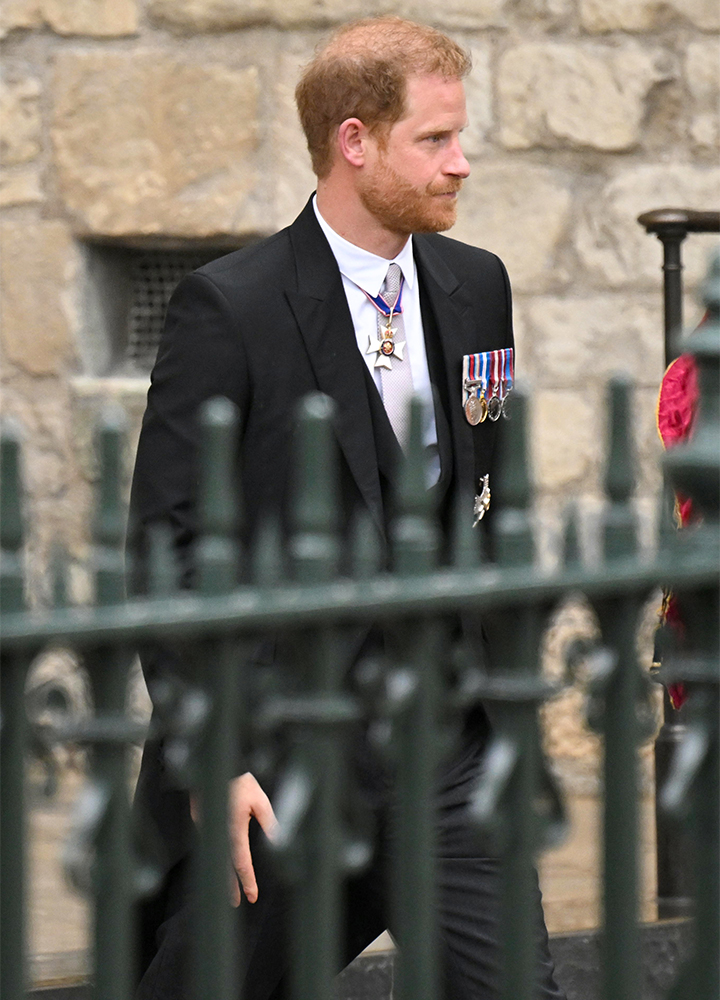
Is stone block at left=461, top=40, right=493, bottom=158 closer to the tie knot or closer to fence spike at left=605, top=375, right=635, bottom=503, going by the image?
the tie knot

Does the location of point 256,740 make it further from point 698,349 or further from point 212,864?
point 698,349

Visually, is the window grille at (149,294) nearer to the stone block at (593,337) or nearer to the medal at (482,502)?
the stone block at (593,337)

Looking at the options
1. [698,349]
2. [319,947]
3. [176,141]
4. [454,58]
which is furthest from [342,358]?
[176,141]

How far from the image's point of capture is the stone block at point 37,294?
165 inches

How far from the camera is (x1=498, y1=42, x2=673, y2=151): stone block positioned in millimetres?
4289

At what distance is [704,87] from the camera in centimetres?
438

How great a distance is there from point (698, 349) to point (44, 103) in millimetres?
2907

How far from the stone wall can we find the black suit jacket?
1.56 m

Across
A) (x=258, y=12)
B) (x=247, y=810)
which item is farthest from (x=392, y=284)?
(x=258, y=12)

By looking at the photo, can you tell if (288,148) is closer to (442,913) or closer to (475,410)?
(475,410)

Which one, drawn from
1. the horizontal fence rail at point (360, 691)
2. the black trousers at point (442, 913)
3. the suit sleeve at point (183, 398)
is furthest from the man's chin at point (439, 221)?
the horizontal fence rail at point (360, 691)

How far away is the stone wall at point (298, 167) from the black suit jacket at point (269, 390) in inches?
61.5

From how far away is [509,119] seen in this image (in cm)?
429

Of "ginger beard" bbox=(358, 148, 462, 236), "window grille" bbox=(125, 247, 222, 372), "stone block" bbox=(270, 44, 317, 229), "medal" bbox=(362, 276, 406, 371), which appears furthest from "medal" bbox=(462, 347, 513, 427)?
"window grille" bbox=(125, 247, 222, 372)
